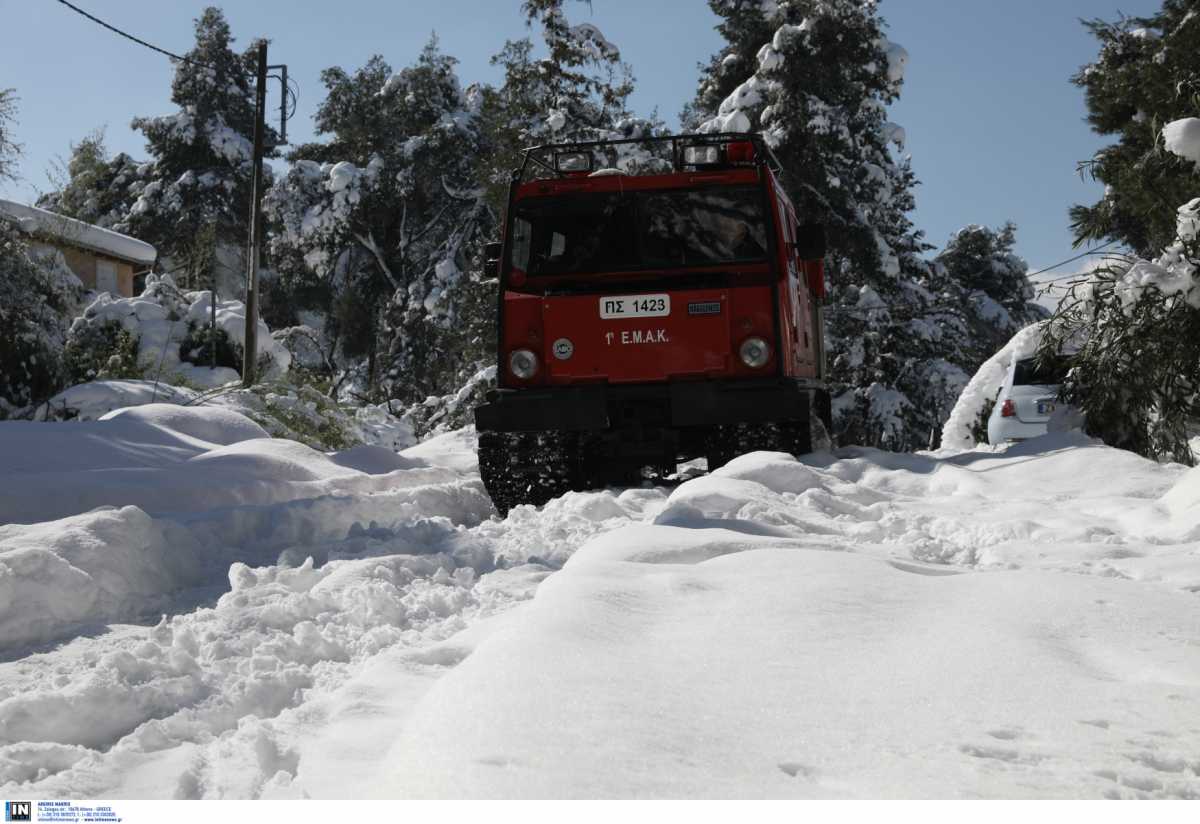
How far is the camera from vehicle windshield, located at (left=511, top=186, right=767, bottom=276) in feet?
28.7

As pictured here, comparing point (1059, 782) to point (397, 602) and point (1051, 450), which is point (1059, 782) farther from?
point (1051, 450)

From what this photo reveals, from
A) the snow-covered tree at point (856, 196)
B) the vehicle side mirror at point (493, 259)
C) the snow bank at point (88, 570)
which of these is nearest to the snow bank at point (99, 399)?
the vehicle side mirror at point (493, 259)

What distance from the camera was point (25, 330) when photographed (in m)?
16.9

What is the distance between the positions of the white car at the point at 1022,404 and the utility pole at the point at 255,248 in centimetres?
1169

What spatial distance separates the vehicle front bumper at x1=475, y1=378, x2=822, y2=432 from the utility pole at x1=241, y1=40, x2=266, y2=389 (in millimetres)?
11772

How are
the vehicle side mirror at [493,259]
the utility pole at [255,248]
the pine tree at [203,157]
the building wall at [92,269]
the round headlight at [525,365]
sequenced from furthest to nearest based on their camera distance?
the pine tree at [203,157] → the building wall at [92,269] → the utility pole at [255,248] → the vehicle side mirror at [493,259] → the round headlight at [525,365]

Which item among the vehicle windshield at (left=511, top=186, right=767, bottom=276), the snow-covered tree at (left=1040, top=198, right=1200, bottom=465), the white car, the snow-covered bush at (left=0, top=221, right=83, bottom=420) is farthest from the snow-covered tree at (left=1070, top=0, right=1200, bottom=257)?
the snow-covered bush at (left=0, top=221, right=83, bottom=420)

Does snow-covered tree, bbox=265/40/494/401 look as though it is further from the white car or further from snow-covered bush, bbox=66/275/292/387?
the white car

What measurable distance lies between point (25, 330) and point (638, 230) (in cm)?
1182

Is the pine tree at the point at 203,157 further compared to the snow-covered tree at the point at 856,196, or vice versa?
the pine tree at the point at 203,157

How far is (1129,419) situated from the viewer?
9.80 meters

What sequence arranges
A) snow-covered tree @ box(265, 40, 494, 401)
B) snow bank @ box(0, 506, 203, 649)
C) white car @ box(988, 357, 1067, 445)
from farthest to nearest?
snow-covered tree @ box(265, 40, 494, 401), white car @ box(988, 357, 1067, 445), snow bank @ box(0, 506, 203, 649)

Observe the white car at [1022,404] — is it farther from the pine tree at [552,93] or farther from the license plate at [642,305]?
the pine tree at [552,93]

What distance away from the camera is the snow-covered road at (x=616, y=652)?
2312mm
